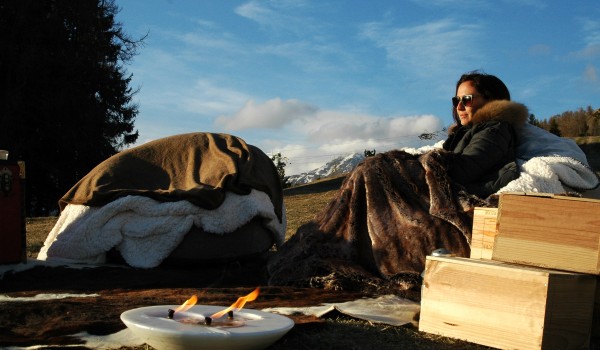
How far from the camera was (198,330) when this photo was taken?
1.91 m

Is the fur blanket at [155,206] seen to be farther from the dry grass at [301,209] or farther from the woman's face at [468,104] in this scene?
the dry grass at [301,209]

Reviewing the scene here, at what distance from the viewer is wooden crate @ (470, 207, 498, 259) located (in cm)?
305

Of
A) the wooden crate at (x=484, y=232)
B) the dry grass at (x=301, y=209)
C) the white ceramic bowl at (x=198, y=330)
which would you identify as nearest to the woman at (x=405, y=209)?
the wooden crate at (x=484, y=232)

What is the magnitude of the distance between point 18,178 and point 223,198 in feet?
5.31

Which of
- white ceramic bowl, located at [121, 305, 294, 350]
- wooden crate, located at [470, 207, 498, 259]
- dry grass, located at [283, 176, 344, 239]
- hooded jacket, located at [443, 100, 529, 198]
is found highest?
hooded jacket, located at [443, 100, 529, 198]

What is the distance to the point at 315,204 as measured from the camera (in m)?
11.0

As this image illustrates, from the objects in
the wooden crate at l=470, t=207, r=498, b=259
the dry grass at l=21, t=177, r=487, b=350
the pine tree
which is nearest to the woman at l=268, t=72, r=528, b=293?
the wooden crate at l=470, t=207, r=498, b=259

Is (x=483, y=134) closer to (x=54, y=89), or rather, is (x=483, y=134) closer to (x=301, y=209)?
(x=301, y=209)

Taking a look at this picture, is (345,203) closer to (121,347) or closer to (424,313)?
(424,313)

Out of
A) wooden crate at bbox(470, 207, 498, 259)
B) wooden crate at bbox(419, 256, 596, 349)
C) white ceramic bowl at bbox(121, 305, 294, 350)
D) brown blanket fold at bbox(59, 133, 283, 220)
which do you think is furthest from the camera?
brown blanket fold at bbox(59, 133, 283, 220)

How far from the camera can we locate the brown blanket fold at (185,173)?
529 centimetres

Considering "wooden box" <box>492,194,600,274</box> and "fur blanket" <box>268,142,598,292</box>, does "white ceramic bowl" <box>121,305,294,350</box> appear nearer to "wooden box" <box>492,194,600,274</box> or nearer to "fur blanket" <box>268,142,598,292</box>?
"wooden box" <box>492,194,600,274</box>

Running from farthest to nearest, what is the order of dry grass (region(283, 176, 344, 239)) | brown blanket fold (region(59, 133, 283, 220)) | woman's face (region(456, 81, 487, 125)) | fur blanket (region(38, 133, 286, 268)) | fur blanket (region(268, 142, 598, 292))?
dry grass (region(283, 176, 344, 239))
brown blanket fold (region(59, 133, 283, 220))
fur blanket (region(38, 133, 286, 268))
woman's face (region(456, 81, 487, 125))
fur blanket (region(268, 142, 598, 292))

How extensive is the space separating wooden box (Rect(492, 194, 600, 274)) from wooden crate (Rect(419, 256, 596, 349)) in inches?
2.7
